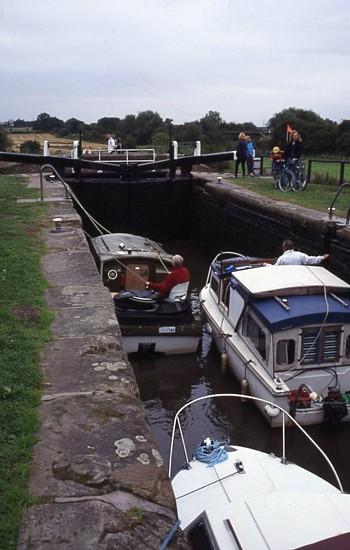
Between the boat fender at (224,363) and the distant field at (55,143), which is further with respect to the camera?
the distant field at (55,143)

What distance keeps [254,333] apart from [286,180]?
9.12 meters

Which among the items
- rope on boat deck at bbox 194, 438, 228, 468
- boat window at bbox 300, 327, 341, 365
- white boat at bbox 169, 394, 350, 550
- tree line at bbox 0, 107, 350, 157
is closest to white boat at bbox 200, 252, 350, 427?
boat window at bbox 300, 327, 341, 365

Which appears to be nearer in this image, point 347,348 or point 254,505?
point 254,505

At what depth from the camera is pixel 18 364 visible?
4.03 m

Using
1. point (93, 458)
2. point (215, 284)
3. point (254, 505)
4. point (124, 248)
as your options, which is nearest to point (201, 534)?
point (254, 505)

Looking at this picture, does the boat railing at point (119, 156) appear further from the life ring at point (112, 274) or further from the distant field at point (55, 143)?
the life ring at point (112, 274)

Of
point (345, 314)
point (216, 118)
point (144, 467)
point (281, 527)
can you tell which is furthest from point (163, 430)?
point (216, 118)

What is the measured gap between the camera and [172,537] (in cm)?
243

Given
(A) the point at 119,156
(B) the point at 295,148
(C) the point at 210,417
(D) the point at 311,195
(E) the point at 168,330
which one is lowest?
(C) the point at 210,417

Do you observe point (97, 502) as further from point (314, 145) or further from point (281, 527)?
point (314, 145)

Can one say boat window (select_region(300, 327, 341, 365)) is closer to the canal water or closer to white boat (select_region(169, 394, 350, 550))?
the canal water

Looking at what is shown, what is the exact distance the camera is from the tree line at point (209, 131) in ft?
117

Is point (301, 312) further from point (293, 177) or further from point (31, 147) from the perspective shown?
point (31, 147)

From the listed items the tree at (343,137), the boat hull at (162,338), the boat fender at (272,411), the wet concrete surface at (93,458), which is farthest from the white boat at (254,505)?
the tree at (343,137)
